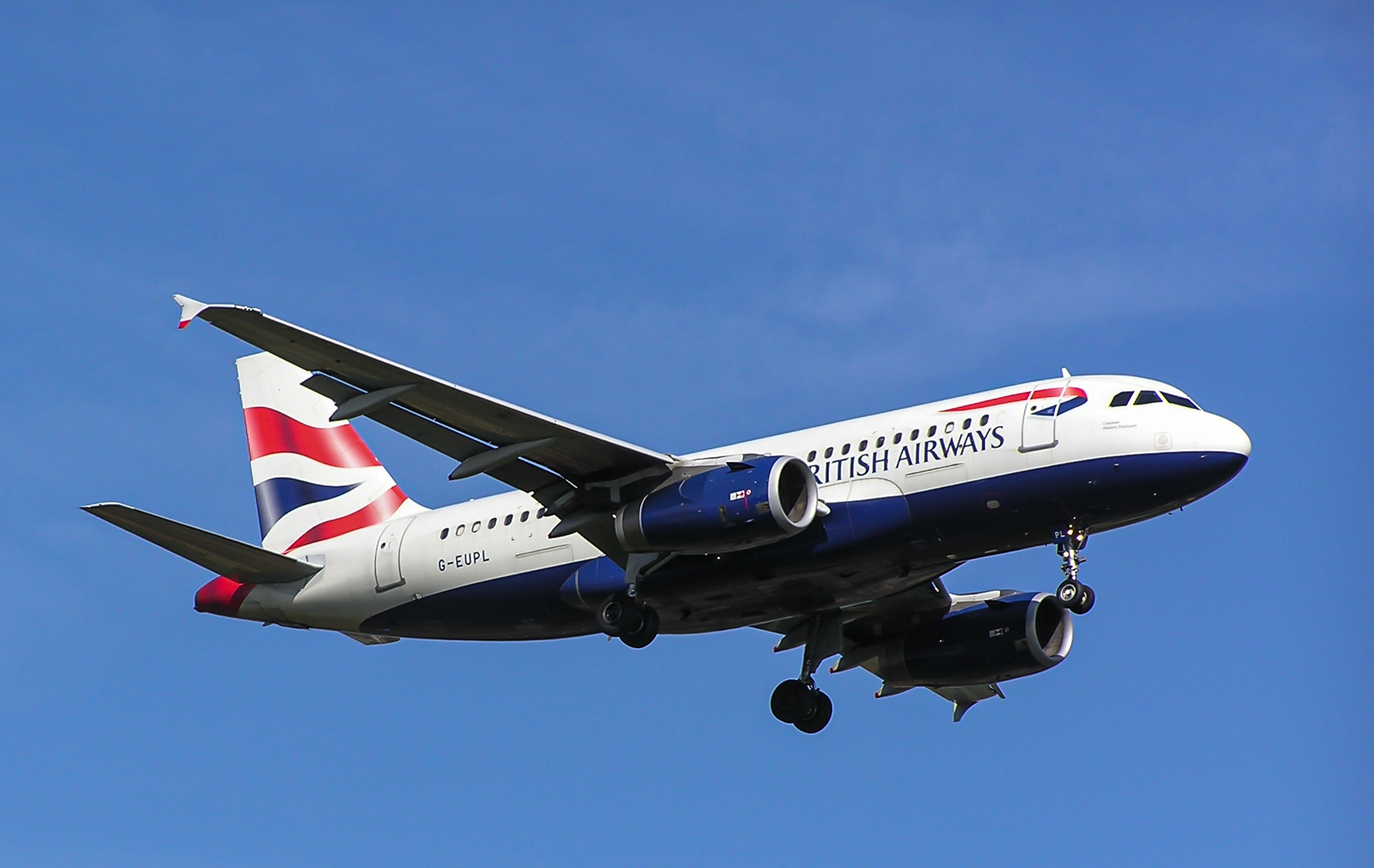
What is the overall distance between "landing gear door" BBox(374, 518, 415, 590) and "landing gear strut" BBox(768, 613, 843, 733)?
8151 mm

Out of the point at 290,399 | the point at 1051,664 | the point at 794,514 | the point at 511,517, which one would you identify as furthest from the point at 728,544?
the point at 290,399

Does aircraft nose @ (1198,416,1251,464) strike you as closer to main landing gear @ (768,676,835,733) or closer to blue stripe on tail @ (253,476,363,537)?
main landing gear @ (768,676,835,733)

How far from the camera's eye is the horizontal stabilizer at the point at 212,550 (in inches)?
1273

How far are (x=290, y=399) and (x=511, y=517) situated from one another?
8.99 meters

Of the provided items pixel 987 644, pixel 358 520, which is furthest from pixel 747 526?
pixel 358 520

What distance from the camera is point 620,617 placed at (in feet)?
109

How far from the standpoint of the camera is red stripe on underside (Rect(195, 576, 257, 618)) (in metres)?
37.2

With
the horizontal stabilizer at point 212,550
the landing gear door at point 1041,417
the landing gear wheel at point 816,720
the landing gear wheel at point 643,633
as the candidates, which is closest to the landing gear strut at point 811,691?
the landing gear wheel at point 816,720

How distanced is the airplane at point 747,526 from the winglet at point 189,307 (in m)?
0.04

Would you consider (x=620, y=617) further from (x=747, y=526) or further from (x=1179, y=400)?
(x=1179, y=400)

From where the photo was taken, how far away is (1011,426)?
30984 millimetres

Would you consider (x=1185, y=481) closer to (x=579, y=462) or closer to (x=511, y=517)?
(x=579, y=462)

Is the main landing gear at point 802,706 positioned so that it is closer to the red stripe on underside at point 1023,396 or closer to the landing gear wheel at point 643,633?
the landing gear wheel at point 643,633

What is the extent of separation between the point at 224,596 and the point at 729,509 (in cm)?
1238
